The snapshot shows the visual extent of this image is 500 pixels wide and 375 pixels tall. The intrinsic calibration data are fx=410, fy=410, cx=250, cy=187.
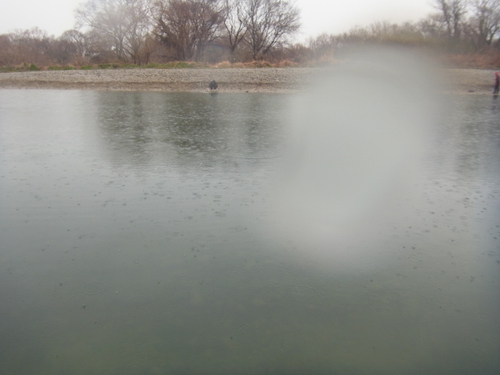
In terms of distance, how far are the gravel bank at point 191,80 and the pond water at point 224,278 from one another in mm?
21601

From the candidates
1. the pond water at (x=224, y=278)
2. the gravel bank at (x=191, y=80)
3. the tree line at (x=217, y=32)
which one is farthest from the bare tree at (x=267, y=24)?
the pond water at (x=224, y=278)

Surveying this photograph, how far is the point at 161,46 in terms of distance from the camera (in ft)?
156

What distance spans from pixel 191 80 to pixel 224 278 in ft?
89.0

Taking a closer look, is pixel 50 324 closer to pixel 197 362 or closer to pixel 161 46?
pixel 197 362

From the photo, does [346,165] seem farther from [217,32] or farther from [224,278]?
[217,32]

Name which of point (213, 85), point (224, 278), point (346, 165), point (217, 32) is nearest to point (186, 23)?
point (217, 32)

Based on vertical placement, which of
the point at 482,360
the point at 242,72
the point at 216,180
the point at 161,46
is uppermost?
the point at 161,46

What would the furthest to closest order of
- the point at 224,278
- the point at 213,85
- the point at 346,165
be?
1. the point at 213,85
2. the point at 346,165
3. the point at 224,278

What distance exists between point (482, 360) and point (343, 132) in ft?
30.8

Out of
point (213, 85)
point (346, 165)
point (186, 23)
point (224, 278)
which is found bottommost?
point (224, 278)

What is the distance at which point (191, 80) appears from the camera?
2956 centimetres

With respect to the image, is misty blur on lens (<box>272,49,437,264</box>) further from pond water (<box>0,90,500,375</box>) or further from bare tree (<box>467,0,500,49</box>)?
bare tree (<box>467,0,500,49</box>)

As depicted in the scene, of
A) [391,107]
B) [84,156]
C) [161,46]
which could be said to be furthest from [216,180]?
[161,46]

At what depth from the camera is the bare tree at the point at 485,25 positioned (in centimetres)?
4012
